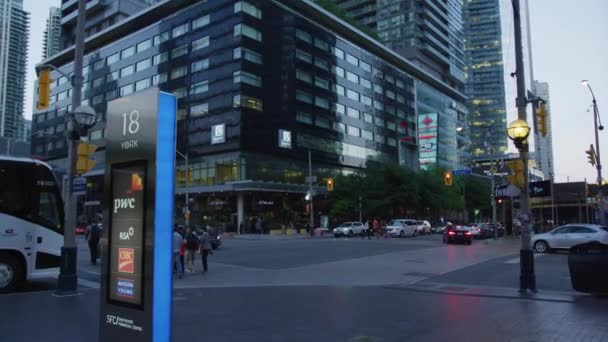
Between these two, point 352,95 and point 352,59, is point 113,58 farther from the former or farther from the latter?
point 352,95

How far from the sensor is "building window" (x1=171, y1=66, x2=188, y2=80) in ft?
226

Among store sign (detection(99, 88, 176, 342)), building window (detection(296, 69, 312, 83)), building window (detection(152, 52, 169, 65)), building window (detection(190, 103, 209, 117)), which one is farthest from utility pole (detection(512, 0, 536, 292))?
building window (detection(152, 52, 169, 65))

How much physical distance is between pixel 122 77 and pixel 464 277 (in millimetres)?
73289

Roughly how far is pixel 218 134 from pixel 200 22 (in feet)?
56.4

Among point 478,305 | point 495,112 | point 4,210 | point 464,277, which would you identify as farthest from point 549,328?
point 495,112

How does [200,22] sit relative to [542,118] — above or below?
above

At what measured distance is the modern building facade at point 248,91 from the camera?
63.1m

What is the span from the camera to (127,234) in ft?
16.5

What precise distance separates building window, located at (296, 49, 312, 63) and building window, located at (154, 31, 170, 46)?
65.9 feet

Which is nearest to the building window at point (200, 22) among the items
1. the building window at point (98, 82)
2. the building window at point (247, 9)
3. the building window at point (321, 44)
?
the building window at point (247, 9)

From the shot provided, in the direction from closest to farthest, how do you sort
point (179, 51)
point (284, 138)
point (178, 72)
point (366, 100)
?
point (284, 138)
point (179, 51)
point (178, 72)
point (366, 100)

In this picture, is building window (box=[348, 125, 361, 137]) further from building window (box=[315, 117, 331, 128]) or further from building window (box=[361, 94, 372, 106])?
building window (box=[315, 117, 331, 128])

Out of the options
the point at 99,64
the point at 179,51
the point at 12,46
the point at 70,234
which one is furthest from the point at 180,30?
the point at 70,234

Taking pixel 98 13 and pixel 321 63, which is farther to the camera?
pixel 98 13
